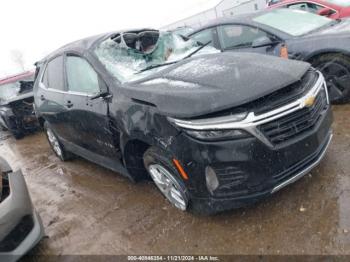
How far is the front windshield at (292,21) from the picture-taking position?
4930mm

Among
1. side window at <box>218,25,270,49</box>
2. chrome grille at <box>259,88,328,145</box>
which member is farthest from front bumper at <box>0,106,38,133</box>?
chrome grille at <box>259,88,328,145</box>

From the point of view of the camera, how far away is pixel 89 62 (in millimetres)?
3541

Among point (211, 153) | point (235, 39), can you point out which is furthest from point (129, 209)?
point (235, 39)

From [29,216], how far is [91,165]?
222cm

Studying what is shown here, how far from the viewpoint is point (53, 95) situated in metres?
4.57

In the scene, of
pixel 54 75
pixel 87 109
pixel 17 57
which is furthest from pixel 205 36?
pixel 17 57

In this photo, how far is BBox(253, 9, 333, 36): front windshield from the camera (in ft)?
16.2

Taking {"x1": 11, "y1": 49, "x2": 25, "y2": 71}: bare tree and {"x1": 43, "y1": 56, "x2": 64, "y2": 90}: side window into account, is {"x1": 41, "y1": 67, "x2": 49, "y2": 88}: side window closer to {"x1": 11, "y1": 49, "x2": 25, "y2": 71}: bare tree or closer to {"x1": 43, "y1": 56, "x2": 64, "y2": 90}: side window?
{"x1": 43, "y1": 56, "x2": 64, "y2": 90}: side window

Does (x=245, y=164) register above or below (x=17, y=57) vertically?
above

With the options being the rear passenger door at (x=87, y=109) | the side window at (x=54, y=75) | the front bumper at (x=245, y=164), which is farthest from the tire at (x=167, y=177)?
the side window at (x=54, y=75)

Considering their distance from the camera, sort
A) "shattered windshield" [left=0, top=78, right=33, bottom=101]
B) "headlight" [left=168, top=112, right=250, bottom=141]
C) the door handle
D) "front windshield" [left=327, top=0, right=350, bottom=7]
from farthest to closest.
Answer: "shattered windshield" [left=0, top=78, right=33, bottom=101] < "front windshield" [left=327, top=0, right=350, bottom=7] < the door handle < "headlight" [left=168, top=112, right=250, bottom=141]

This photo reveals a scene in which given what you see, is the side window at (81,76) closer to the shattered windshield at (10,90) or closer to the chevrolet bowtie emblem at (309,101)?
the chevrolet bowtie emblem at (309,101)

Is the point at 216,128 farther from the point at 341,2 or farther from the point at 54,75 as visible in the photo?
the point at 341,2

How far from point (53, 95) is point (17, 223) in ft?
7.67
